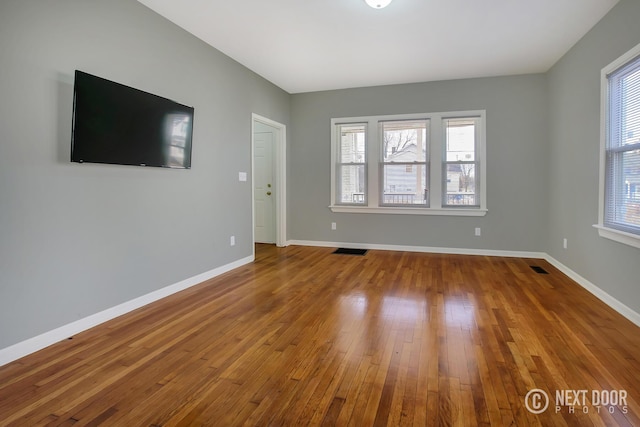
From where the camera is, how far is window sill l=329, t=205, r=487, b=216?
5.39 metres

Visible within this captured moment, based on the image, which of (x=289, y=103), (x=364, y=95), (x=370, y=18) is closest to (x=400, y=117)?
(x=364, y=95)

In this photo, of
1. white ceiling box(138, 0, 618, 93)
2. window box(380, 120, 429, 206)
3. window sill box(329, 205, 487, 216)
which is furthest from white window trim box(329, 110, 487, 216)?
white ceiling box(138, 0, 618, 93)

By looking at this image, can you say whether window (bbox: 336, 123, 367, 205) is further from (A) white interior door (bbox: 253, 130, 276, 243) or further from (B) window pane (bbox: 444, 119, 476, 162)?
(B) window pane (bbox: 444, 119, 476, 162)

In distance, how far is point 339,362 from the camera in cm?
215

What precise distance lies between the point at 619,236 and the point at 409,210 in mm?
2947

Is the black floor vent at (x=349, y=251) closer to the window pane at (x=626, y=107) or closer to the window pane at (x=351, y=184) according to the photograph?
the window pane at (x=351, y=184)

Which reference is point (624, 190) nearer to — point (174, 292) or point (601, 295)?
point (601, 295)

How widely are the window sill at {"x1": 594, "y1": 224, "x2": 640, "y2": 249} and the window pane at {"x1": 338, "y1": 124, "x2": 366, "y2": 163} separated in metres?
3.47

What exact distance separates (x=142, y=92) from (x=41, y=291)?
67.8 inches

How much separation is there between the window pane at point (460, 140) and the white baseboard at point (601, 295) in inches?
76.6

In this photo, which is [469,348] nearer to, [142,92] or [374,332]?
[374,332]

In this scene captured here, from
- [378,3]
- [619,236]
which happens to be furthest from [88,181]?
[619,236]

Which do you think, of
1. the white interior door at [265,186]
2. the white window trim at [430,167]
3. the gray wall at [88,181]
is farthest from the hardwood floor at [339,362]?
the white interior door at [265,186]

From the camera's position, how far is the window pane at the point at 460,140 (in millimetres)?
5441
